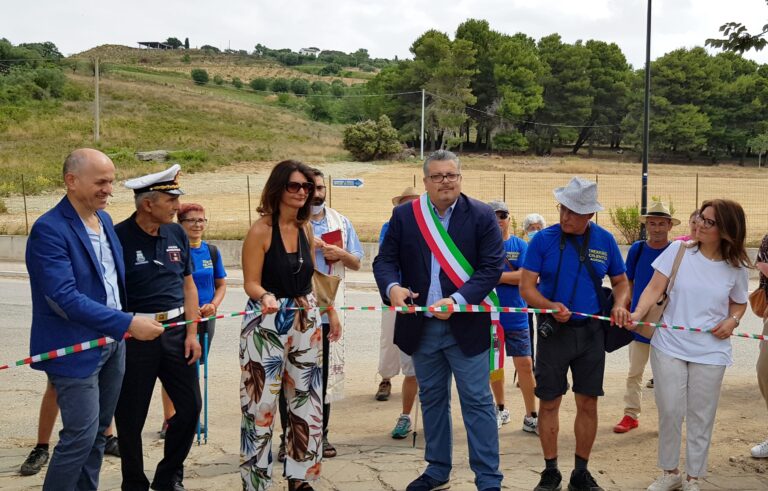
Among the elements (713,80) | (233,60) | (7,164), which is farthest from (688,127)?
(233,60)

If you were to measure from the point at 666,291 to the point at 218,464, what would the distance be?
3360 millimetres

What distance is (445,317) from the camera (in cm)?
478

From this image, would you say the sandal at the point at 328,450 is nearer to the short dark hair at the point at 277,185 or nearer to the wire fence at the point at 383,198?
the short dark hair at the point at 277,185

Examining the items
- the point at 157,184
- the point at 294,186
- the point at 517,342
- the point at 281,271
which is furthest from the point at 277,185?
the point at 517,342

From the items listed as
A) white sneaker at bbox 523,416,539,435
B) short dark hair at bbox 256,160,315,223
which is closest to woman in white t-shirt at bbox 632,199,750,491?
white sneaker at bbox 523,416,539,435

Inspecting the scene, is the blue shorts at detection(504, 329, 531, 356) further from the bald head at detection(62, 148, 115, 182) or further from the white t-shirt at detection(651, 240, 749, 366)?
the bald head at detection(62, 148, 115, 182)

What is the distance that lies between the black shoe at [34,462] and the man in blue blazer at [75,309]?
4.37ft

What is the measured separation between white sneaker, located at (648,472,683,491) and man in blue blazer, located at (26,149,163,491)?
3.28 meters

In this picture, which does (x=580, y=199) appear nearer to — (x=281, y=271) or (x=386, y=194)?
(x=281, y=271)

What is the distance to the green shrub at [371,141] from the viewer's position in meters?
61.4

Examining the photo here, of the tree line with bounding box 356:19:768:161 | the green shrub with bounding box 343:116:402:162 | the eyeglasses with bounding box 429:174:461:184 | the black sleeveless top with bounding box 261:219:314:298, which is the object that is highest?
the tree line with bounding box 356:19:768:161

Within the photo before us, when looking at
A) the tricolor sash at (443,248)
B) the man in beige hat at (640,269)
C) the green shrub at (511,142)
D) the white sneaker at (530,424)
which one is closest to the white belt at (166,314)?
the tricolor sash at (443,248)

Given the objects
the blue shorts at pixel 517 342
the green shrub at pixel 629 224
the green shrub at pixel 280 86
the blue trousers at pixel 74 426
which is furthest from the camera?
the green shrub at pixel 280 86

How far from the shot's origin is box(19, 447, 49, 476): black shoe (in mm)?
5410
